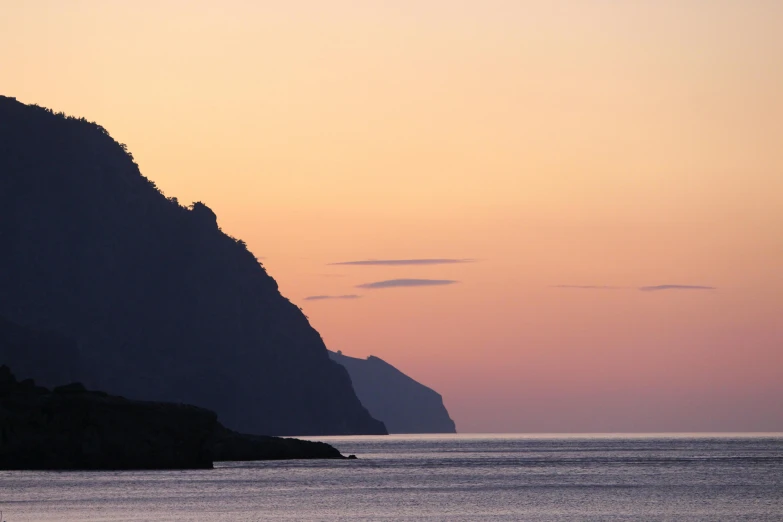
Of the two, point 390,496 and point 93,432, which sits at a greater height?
Answer: point 93,432

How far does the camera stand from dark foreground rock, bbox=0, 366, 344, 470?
168 metres

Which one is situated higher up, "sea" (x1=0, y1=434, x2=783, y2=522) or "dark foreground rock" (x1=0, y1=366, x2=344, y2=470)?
"dark foreground rock" (x1=0, y1=366, x2=344, y2=470)

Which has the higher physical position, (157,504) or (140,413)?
(140,413)

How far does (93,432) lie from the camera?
172 m

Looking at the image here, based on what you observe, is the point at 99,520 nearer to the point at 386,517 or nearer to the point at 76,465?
the point at 386,517

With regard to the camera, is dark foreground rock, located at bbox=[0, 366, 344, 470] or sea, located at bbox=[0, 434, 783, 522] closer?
sea, located at bbox=[0, 434, 783, 522]

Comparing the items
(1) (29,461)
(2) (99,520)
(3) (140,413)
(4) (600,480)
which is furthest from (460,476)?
(2) (99,520)

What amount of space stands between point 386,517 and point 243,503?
66.4 feet

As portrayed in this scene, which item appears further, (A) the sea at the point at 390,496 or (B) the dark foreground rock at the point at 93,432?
(B) the dark foreground rock at the point at 93,432

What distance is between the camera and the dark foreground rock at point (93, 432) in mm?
167750

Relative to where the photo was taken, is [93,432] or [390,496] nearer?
[390,496]

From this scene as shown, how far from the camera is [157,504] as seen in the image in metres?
116

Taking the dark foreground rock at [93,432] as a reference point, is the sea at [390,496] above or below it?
below

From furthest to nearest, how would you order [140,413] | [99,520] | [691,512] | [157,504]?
[140,413], [157,504], [691,512], [99,520]
